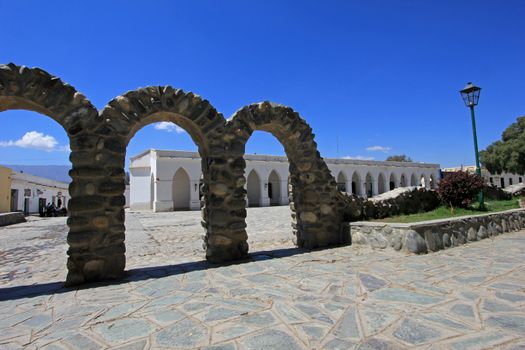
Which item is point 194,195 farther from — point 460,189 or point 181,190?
point 460,189

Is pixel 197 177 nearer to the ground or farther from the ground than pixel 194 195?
farther from the ground

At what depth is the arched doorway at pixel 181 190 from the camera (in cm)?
2666

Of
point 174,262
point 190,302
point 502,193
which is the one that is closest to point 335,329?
point 190,302

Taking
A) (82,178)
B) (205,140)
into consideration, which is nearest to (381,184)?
(205,140)

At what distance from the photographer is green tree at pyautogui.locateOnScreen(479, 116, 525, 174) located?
27062mm

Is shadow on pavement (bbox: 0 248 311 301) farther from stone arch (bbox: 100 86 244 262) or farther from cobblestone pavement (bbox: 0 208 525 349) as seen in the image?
stone arch (bbox: 100 86 244 262)

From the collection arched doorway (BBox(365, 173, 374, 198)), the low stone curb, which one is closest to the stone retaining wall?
the low stone curb

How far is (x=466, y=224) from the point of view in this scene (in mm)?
6969

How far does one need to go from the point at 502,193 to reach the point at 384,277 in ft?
49.7

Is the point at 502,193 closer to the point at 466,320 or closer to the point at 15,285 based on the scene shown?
the point at 466,320

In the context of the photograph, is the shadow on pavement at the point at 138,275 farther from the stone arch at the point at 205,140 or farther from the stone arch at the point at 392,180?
the stone arch at the point at 392,180

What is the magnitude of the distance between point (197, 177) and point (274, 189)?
354 inches

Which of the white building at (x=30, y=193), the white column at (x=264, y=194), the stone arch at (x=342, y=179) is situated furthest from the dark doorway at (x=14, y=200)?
the stone arch at (x=342, y=179)

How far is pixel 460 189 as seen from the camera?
9.52 m
